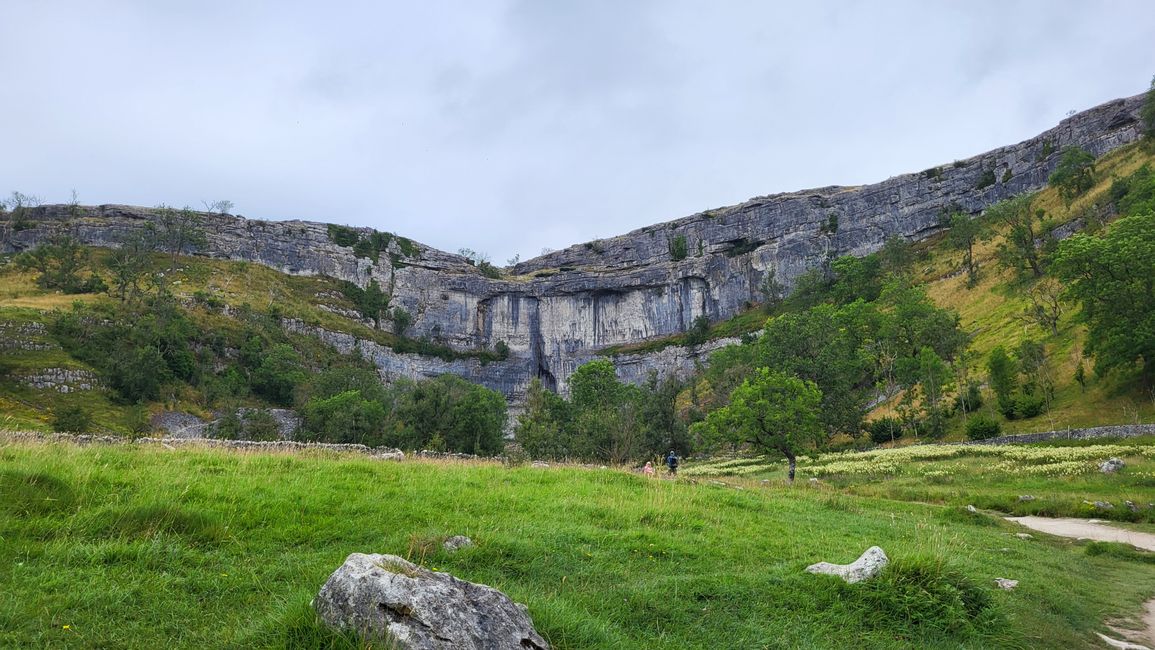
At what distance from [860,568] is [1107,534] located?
1299 cm

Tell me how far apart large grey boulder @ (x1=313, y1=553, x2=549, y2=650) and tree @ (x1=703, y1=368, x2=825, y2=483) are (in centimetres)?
2559

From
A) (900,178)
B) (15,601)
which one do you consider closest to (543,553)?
(15,601)

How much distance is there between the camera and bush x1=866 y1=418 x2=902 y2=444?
47.2m

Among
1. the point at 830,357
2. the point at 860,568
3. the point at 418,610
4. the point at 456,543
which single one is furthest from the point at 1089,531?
the point at 830,357

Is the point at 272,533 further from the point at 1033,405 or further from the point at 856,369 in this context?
the point at 856,369

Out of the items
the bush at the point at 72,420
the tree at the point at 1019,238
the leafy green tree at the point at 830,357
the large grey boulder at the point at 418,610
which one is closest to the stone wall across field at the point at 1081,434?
the leafy green tree at the point at 830,357

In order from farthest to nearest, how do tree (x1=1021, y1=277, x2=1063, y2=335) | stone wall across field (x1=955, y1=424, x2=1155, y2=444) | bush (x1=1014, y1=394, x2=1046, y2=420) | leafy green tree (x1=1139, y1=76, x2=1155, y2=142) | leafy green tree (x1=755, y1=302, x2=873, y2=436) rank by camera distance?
1. leafy green tree (x1=1139, y1=76, x2=1155, y2=142)
2. leafy green tree (x1=755, y1=302, x2=873, y2=436)
3. tree (x1=1021, y1=277, x2=1063, y2=335)
4. bush (x1=1014, y1=394, x2=1046, y2=420)
5. stone wall across field (x1=955, y1=424, x2=1155, y2=444)

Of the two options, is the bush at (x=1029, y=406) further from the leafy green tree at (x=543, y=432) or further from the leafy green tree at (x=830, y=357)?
the leafy green tree at (x=543, y=432)

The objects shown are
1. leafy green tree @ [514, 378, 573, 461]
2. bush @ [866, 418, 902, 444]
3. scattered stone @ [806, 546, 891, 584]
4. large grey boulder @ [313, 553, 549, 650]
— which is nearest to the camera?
large grey boulder @ [313, 553, 549, 650]

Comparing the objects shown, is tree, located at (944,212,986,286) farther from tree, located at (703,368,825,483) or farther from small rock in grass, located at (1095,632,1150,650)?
small rock in grass, located at (1095,632,1150,650)

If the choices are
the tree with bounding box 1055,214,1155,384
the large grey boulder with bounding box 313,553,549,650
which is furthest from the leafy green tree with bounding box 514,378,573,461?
the tree with bounding box 1055,214,1155,384

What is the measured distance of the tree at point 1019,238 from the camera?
59.3m

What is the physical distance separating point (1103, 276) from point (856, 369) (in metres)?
22.8

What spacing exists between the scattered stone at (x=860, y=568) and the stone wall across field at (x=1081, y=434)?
103 feet
